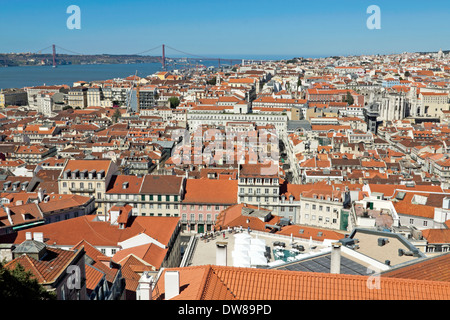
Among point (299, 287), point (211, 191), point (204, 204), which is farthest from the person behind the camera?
point (211, 191)

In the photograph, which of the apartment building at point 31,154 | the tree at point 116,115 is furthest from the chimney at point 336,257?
the tree at point 116,115

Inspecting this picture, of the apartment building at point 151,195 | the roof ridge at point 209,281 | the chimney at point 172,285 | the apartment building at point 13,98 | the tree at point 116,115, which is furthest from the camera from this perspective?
the apartment building at point 13,98

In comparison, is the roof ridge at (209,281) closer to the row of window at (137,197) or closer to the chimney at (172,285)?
the chimney at (172,285)

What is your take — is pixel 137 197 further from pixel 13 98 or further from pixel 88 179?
pixel 13 98

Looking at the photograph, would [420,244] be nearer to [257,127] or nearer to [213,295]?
[213,295]

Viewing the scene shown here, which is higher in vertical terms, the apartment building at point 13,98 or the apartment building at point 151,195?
the apartment building at point 13,98

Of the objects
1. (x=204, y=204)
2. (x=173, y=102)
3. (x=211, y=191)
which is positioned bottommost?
(x=204, y=204)

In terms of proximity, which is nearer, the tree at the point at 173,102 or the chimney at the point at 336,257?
the chimney at the point at 336,257

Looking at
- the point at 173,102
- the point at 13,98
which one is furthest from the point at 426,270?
the point at 13,98

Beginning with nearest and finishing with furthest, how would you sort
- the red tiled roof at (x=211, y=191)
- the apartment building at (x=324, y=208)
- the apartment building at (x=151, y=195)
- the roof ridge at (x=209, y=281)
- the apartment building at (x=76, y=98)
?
the roof ridge at (x=209, y=281) → the apartment building at (x=324, y=208) → the red tiled roof at (x=211, y=191) → the apartment building at (x=151, y=195) → the apartment building at (x=76, y=98)
